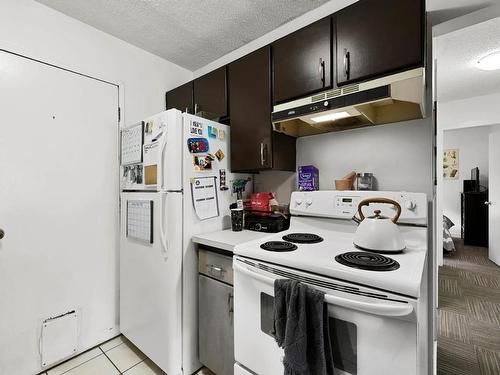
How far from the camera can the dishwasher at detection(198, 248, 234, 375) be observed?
4.67 ft

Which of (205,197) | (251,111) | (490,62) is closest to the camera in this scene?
(205,197)

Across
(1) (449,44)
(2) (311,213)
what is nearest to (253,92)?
(2) (311,213)

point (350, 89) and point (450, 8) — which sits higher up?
point (450, 8)

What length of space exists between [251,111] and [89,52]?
141 centimetres

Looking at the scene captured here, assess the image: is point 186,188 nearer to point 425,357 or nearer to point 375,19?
point 375,19

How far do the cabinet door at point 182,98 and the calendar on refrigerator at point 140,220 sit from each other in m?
0.99

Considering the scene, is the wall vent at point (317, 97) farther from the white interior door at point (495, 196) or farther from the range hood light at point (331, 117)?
the white interior door at point (495, 196)

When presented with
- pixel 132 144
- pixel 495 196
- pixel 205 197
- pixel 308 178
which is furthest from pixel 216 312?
pixel 495 196

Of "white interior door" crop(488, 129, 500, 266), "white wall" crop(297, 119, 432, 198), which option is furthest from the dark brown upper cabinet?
"white interior door" crop(488, 129, 500, 266)

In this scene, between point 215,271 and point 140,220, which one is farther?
point 140,220

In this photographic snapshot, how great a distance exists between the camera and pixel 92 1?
5.52ft

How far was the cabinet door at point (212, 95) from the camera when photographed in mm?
1997

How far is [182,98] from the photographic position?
2322 millimetres

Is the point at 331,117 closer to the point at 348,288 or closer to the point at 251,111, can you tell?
the point at 251,111
